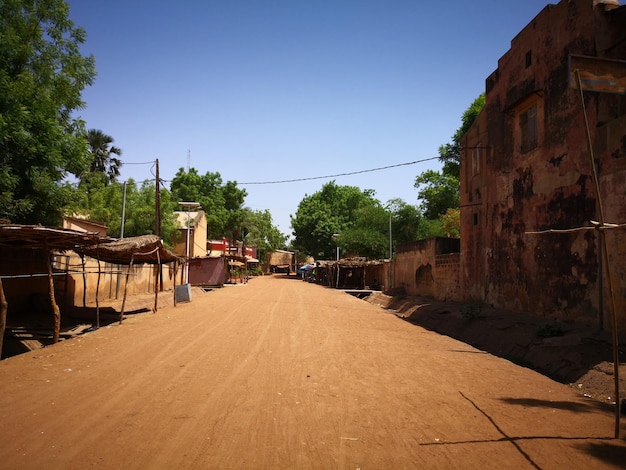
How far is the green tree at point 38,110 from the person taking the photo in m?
13.8

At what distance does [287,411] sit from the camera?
5660mm

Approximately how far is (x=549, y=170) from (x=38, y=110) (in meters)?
16.1

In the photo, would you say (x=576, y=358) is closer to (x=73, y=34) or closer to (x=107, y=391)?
(x=107, y=391)

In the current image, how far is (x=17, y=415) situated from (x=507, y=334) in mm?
11180

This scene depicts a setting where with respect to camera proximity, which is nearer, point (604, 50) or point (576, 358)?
point (576, 358)

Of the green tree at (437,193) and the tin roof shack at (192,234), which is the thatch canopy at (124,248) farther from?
the green tree at (437,193)

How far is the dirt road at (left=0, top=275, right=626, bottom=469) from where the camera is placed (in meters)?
4.32

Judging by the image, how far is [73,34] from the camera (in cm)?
1639

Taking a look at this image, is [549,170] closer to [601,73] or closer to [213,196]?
[601,73]

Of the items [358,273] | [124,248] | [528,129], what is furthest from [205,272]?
[528,129]

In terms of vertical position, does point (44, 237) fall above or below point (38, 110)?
below

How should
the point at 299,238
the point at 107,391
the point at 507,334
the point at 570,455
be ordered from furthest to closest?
the point at 299,238
the point at 507,334
the point at 107,391
the point at 570,455

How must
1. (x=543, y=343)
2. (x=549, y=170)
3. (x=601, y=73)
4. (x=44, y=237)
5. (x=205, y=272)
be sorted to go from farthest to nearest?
(x=205, y=272) < (x=549, y=170) < (x=44, y=237) < (x=543, y=343) < (x=601, y=73)

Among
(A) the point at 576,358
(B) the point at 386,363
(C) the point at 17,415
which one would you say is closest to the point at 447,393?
(B) the point at 386,363
